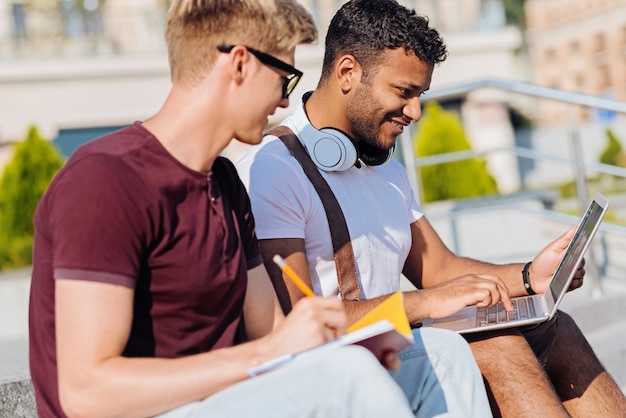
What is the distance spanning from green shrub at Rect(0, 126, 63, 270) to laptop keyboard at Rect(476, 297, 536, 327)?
734 cm

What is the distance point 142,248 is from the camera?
169cm

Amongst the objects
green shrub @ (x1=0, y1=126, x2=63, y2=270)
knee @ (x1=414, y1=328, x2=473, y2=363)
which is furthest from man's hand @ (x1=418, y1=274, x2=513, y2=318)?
green shrub @ (x1=0, y1=126, x2=63, y2=270)

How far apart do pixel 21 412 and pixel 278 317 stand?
69 centimetres

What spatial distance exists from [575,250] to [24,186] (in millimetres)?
8667

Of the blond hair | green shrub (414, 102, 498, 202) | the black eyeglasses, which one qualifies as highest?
the blond hair

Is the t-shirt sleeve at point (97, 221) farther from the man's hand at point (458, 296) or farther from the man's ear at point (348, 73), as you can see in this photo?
the man's ear at point (348, 73)

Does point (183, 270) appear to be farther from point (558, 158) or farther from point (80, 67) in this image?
point (80, 67)

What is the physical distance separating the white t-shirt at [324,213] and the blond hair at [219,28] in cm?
55

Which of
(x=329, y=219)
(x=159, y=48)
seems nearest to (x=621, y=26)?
(x=159, y=48)

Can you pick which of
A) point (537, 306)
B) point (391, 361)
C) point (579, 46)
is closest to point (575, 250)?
point (537, 306)

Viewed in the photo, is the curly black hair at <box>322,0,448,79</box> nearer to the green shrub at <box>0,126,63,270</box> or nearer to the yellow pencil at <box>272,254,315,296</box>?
the yellow pencil at <box>272,254,315,296</box>

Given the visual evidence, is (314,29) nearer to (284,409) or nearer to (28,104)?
(284,409)

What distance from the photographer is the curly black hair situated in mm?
2480

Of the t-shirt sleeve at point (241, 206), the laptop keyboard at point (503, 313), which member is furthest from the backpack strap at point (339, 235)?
the t-shirt sleeve at point (241, 206)
